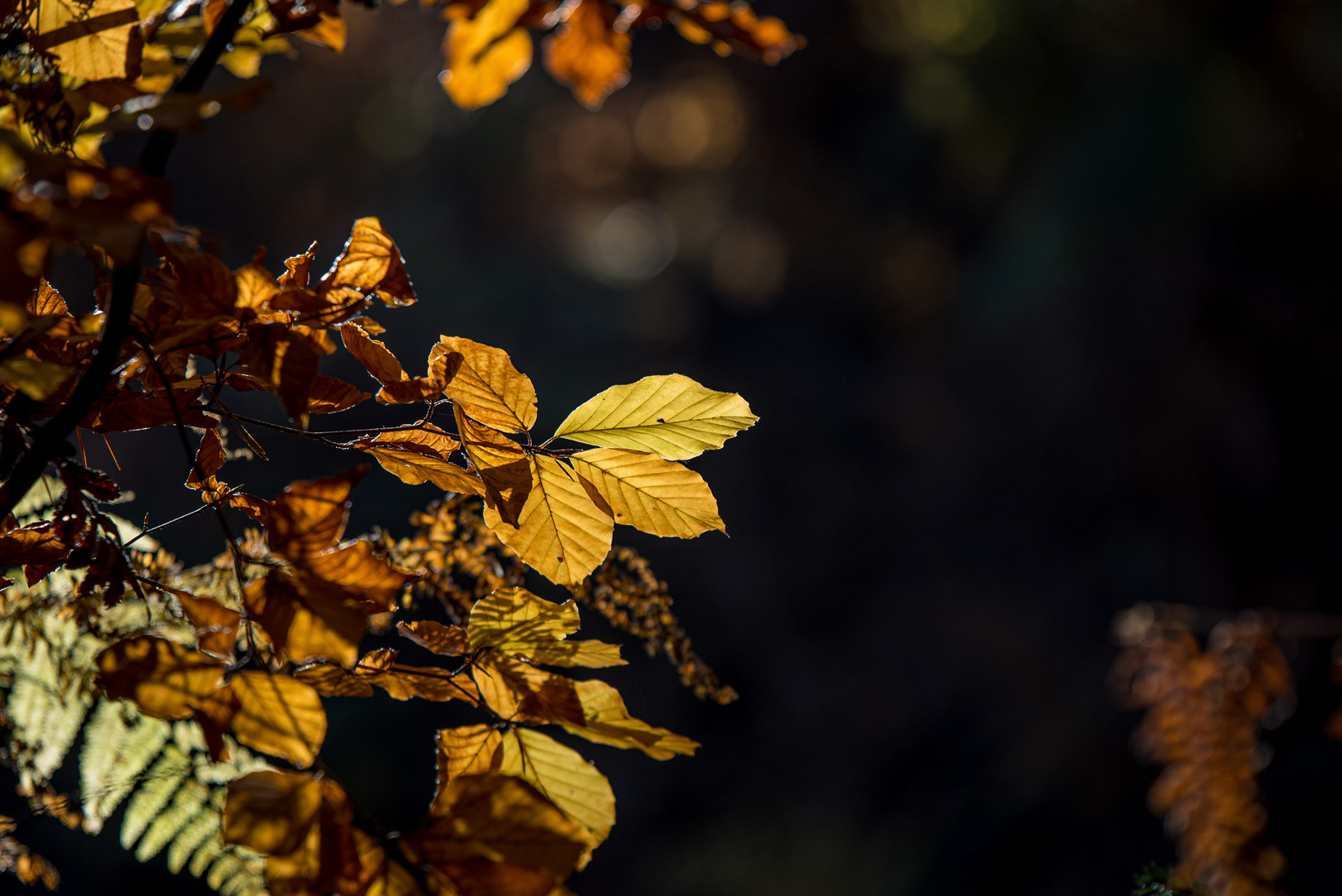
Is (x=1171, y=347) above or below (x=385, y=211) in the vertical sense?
below

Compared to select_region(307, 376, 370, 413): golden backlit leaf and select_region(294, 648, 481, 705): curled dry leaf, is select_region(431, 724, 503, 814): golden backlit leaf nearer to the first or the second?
select_region(294, 648, 481, 705): curled dry leaf

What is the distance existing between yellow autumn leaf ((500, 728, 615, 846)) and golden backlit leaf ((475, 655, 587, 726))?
0.01 m

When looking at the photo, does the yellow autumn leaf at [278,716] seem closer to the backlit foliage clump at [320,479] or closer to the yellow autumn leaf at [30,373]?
the backlit foliage clump at [320,479]

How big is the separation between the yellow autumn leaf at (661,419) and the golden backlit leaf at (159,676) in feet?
0.52

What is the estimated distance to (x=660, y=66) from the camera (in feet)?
16.6

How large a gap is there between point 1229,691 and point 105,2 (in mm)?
1371

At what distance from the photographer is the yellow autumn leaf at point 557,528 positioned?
0.35m

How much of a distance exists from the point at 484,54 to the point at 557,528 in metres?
0.19

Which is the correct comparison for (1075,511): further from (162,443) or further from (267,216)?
(267,216)

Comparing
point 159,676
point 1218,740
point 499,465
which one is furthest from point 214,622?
point 1218,740

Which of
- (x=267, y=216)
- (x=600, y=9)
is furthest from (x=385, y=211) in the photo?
(x=600, y=9)

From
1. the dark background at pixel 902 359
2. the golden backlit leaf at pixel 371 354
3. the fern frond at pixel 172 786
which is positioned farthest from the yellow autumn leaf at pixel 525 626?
the dark background at pixel 902 359

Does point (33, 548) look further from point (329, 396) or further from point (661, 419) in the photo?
point (661, 419)

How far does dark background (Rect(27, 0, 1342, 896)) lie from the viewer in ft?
9.13
